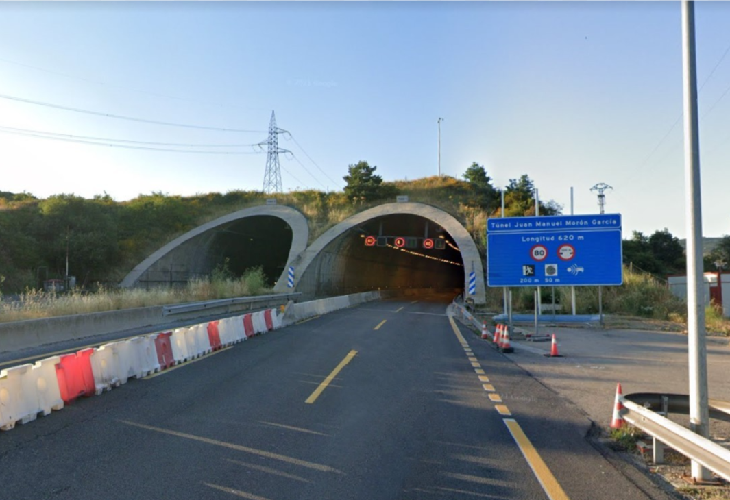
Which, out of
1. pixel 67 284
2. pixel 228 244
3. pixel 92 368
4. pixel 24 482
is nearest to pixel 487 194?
pixel 228 244

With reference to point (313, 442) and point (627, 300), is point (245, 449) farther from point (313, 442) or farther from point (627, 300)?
point (627, 300)

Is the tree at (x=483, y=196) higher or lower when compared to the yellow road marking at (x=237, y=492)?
higher

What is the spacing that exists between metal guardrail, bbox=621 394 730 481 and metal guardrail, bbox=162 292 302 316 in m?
18.4

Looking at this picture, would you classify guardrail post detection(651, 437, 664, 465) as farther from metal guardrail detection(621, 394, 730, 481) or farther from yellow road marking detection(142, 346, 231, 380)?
yellow road marking detection(142, 346, 231, 380)

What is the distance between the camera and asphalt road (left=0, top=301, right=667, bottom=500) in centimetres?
514

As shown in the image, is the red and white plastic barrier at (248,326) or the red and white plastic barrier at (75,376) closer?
the red and white plastic barrier at (75,376)

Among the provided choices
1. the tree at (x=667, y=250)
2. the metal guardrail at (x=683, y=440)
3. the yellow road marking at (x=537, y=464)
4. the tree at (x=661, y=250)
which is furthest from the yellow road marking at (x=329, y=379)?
the tree at (x=667, y=250)

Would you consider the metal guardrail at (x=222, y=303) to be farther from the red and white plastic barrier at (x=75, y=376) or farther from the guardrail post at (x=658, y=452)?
the guardrail post at (x=658, y=452)

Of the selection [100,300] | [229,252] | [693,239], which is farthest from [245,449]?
[229,252]

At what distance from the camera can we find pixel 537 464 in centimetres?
596

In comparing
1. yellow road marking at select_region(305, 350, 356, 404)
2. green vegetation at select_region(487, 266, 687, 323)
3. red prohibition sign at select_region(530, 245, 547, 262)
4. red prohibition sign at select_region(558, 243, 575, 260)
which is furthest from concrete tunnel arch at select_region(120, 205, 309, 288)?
yellow road marking at select_region(305, 350, 356, 404)

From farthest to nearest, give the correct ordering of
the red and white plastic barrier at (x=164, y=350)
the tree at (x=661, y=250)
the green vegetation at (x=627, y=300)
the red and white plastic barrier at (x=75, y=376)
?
1. the tree at (x=661, y=250)
2. the green vegetation at (x=627, y=300)
3. the red and white plastic barrier at (x=164, y=350)
4. the red and white plastic barrier at (x=75, y=376)

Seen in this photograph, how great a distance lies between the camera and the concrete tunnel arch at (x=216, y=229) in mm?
41250

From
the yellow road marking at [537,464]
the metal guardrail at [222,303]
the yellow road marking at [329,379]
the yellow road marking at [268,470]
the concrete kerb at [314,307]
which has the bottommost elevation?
the yellow road marking at [537,464]
